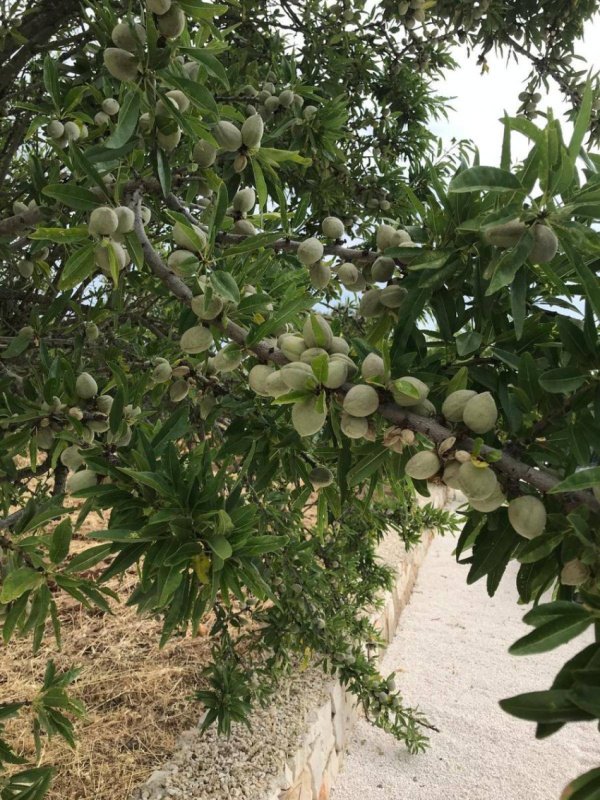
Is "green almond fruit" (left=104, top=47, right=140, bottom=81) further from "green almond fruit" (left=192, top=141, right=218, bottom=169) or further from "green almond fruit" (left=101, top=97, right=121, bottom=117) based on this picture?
"green almond fruit" (left=101, top=97, right=121, bottom=117)

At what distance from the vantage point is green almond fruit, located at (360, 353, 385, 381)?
755mm

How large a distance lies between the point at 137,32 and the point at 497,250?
60 cm

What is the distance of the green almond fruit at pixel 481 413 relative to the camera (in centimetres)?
70

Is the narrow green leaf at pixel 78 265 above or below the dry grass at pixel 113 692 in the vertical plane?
above

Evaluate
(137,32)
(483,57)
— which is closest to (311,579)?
(137,32)

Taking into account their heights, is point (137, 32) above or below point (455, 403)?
above

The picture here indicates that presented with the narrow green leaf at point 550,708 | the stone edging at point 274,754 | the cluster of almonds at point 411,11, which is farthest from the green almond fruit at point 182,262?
the stone edging at point 274,754

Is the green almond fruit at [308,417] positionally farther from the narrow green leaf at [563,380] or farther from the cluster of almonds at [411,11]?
the cluster of almonds at [411,11]

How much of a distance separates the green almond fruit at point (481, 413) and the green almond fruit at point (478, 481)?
0.05m

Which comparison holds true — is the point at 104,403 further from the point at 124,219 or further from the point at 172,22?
the point at 172,22

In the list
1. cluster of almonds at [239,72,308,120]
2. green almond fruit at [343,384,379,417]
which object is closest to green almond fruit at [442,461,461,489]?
green almond fruit at [343,384,379,417]

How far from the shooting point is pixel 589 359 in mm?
737

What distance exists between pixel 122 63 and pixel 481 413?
0.71 meters

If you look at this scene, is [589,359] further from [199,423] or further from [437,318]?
[199,423]
